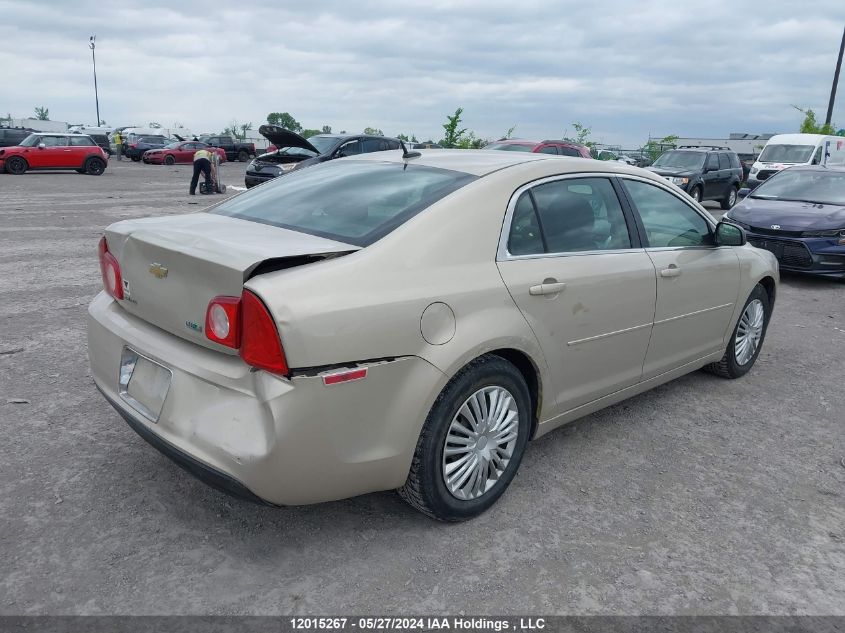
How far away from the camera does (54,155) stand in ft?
82.5

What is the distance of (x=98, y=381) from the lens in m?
3.26

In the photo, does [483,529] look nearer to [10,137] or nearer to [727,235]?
[727,235]

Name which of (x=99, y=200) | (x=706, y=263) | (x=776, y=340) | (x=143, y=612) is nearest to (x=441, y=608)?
(x=143, y=612)

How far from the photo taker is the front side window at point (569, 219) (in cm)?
329

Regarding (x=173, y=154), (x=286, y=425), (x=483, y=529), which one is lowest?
(x=483, y=529)

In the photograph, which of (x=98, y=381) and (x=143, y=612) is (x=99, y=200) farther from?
(x=143, y=612)

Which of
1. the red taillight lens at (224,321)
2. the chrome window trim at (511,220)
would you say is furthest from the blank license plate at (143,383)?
the chrome window trim at (511,220)

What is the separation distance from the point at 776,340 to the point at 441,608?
4.93m

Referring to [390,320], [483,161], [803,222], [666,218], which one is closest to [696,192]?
[803,222]

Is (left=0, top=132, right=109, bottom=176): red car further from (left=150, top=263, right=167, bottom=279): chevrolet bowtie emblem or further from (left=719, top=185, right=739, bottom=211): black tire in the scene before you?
(left=150, top=263, right=167, bottom=279): chevrolet bowtie emblem

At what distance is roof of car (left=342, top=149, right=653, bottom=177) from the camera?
3441 millimetres

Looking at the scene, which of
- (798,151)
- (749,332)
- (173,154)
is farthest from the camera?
(173,154)

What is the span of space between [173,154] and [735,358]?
35.7 m

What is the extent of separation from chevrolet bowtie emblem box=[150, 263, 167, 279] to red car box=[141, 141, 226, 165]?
34803mm
